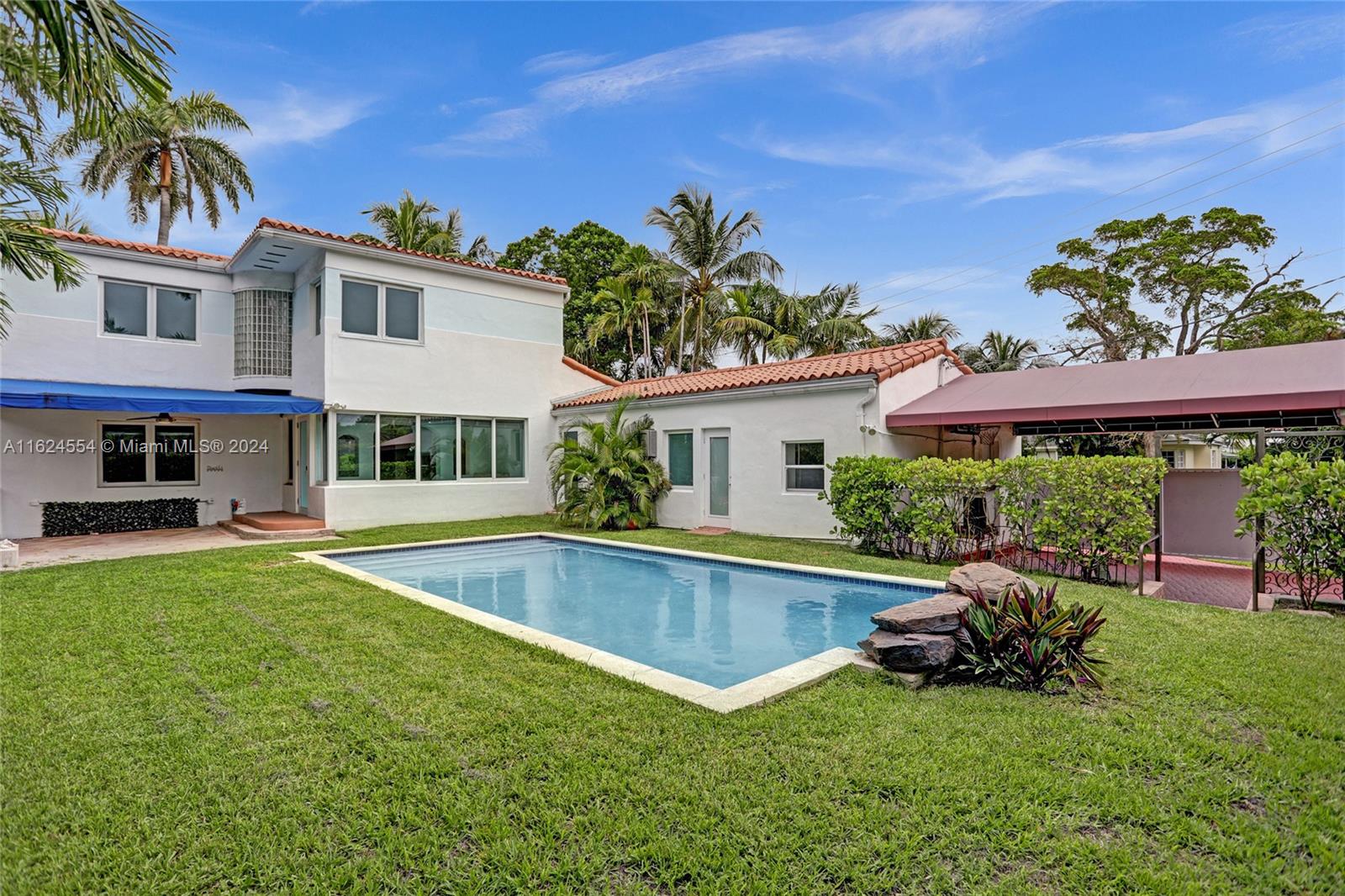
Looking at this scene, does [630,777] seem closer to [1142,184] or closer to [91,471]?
[91,471]

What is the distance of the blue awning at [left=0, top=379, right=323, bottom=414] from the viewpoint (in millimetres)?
13789

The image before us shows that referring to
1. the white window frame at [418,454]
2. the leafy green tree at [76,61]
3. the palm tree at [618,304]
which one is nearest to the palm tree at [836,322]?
the palm tree at [618,304]

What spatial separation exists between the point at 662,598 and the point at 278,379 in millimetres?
15006

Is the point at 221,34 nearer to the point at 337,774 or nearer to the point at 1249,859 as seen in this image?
the point at 337,774

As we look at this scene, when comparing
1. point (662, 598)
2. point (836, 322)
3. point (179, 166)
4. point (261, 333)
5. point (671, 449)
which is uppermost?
point (179, 166)

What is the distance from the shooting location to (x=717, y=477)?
18.2 m

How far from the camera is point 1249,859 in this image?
3.45 meters

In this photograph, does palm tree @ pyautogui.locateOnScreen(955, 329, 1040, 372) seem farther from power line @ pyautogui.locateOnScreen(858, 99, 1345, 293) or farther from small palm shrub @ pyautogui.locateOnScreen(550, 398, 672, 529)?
small palm shrub @ pyautogui.locateOnScreen(550, 398, 672, 529)

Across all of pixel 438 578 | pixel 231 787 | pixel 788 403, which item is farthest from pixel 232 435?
pixel 231 787

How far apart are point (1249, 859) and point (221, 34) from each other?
14993 millimetres

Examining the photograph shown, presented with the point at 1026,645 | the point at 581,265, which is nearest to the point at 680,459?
the point at 1026,645

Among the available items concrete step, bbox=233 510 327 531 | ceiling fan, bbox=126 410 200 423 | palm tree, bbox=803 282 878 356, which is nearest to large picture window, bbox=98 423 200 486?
ceiling fan, bbox=126 410 200 423

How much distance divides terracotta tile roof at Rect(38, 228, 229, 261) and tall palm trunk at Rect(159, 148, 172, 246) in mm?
10995

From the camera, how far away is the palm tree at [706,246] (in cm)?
3241
